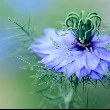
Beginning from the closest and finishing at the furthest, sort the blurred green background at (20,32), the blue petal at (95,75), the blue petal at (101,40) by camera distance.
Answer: the blue petal at (95,75)
the blue petal at (101,40)
the blurred green background at (20,32)

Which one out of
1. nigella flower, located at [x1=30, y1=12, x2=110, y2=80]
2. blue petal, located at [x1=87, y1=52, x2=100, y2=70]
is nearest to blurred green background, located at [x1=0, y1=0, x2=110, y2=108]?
nigella flower, located at [x1=30, y1=12, x2=110, y2=80]

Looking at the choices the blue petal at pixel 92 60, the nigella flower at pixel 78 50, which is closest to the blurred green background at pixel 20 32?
the nigella flower at pixel 78 50

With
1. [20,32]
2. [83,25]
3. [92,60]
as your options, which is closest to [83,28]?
[83,25]

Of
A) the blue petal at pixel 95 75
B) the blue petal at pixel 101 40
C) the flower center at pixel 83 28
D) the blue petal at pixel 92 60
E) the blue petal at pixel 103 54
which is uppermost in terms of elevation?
the flower center at pixel 83 28

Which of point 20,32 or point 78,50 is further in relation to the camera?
point 20,32

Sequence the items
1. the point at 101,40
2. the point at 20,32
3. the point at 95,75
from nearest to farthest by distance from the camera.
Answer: the point at 95,75
the point at 101,40
the point at 20,32

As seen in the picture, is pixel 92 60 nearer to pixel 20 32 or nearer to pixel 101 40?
pixel 101 40

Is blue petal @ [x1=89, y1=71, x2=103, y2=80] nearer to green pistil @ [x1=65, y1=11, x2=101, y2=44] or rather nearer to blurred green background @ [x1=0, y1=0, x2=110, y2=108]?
green pistil @ [x1=65, y1=11, x2=101, y2=44]

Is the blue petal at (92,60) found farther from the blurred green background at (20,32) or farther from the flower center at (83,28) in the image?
the blurred green background at (20,32)
